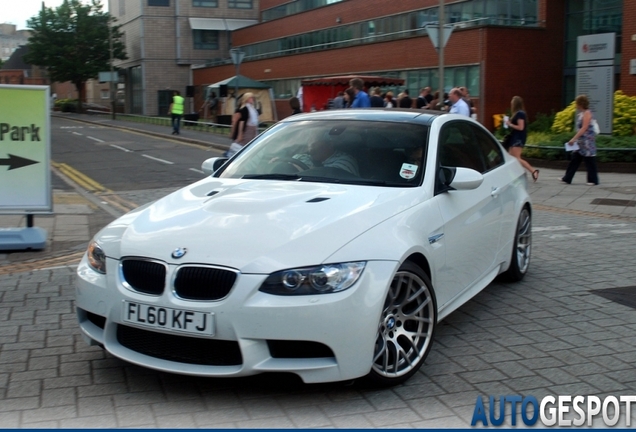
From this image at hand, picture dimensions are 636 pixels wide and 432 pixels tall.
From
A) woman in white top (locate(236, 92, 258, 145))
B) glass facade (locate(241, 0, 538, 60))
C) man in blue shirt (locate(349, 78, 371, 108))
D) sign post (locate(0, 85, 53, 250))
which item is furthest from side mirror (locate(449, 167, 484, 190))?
glass facade (locate(241, 0, 538, 60))

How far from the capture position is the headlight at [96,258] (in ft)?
15.0

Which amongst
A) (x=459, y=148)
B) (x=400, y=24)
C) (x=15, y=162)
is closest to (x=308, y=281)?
(x=459, y=148)

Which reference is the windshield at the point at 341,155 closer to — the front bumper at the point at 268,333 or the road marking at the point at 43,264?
the front bumper at the point at 268,333

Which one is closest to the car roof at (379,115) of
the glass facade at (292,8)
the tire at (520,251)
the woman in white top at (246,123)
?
the tire at (520,251)

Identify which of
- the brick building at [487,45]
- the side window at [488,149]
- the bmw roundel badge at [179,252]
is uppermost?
the brick building at [487,45]

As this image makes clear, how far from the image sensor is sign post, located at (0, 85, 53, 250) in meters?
8.69

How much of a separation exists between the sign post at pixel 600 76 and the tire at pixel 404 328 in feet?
53.0

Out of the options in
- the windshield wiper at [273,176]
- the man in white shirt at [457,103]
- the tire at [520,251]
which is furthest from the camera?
the man in white shirt at [457,103]

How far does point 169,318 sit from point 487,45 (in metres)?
28.2

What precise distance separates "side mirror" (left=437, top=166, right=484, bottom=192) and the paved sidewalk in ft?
14.6

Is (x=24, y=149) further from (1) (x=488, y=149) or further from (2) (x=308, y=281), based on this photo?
(2) (x=308, y=281)

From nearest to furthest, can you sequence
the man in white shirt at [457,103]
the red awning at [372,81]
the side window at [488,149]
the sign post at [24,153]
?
the side window at [488,149] < the sign post at [24,153] < the man in white shirt at [457,103] < the red awning at [372,81]

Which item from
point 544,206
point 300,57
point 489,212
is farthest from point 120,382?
point 300,57

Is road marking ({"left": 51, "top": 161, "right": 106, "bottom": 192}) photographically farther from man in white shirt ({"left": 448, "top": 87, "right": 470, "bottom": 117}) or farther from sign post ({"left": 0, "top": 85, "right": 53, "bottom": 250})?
man in white shirt ({"left": 448, "top": 87, "right": 470, "bottom": 117})
